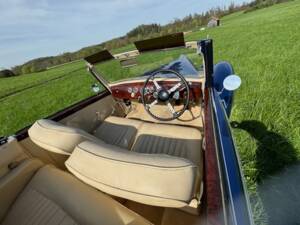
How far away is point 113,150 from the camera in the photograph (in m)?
1.33

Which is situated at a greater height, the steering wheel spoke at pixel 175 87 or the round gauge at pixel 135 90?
the steering wheel spoke at pixel 175 87

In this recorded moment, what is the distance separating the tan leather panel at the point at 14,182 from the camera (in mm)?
1765

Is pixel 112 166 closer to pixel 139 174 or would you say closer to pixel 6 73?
pixel 139 174

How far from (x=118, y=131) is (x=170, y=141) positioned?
72 cm

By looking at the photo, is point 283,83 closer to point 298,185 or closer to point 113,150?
point 298,185

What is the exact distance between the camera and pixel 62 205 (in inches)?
58.1

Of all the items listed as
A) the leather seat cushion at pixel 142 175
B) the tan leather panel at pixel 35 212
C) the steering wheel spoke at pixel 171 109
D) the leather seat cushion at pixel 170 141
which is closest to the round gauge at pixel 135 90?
the steering wheel spoke at pixel 171 109

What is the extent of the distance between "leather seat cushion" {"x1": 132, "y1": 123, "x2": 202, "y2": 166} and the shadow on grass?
0.71 meters

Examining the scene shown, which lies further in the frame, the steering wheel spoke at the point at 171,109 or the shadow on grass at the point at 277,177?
the steering wheel spoke at the point at 171,109

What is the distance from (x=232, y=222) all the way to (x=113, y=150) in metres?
0.68

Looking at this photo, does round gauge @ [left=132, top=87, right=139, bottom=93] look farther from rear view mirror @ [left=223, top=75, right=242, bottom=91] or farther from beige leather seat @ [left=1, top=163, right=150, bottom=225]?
beige leather seat @ [left=1, top=163, right=150, bottom=225]

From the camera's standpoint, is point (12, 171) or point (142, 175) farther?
point (12, 171)

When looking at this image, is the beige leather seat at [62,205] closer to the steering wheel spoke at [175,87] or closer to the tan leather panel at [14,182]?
the tan leather panel at [14,182]

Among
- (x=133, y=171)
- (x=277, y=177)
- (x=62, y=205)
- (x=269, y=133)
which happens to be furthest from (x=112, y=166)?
(x=269, y=133)
